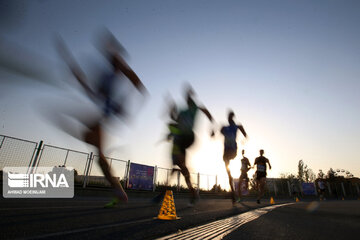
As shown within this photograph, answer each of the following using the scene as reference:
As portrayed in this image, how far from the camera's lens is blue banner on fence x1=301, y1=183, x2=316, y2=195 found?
3072 cm

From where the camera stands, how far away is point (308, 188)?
102ft

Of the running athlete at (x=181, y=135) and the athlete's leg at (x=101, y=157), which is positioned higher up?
the running athlete at (x=181, y=135)

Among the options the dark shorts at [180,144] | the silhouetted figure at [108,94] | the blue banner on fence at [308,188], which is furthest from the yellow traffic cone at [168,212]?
the blue banner on fence at [308,188]

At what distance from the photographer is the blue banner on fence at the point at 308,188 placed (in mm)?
30716

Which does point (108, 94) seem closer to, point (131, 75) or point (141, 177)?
point (131, 75)

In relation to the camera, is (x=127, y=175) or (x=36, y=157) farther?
(x=127, y=175)

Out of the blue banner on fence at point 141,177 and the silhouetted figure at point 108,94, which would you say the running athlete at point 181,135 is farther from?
the blue banner on fence at point 141,177

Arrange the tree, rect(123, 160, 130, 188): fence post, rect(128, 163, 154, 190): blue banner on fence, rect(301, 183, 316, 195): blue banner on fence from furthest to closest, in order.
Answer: the tree < rect(301, 183, 316, 195): blue banner on fence < rect(128, 163, 154, 190): blue banner on fence < rect(123, 160, 130, 188): fence post

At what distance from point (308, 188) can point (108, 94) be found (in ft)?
118

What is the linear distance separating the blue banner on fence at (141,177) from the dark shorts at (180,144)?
9.10 m

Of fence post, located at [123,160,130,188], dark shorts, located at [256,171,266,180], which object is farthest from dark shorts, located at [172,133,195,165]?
fence post, located at [123,160,130,188]

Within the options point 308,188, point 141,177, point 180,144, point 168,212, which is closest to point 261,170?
point 180,144

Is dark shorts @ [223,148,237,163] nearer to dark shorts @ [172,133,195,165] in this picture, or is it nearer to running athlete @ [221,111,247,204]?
running athlete @ [221,111,247,204]

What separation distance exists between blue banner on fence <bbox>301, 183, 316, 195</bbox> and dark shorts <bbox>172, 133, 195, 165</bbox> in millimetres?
32713
